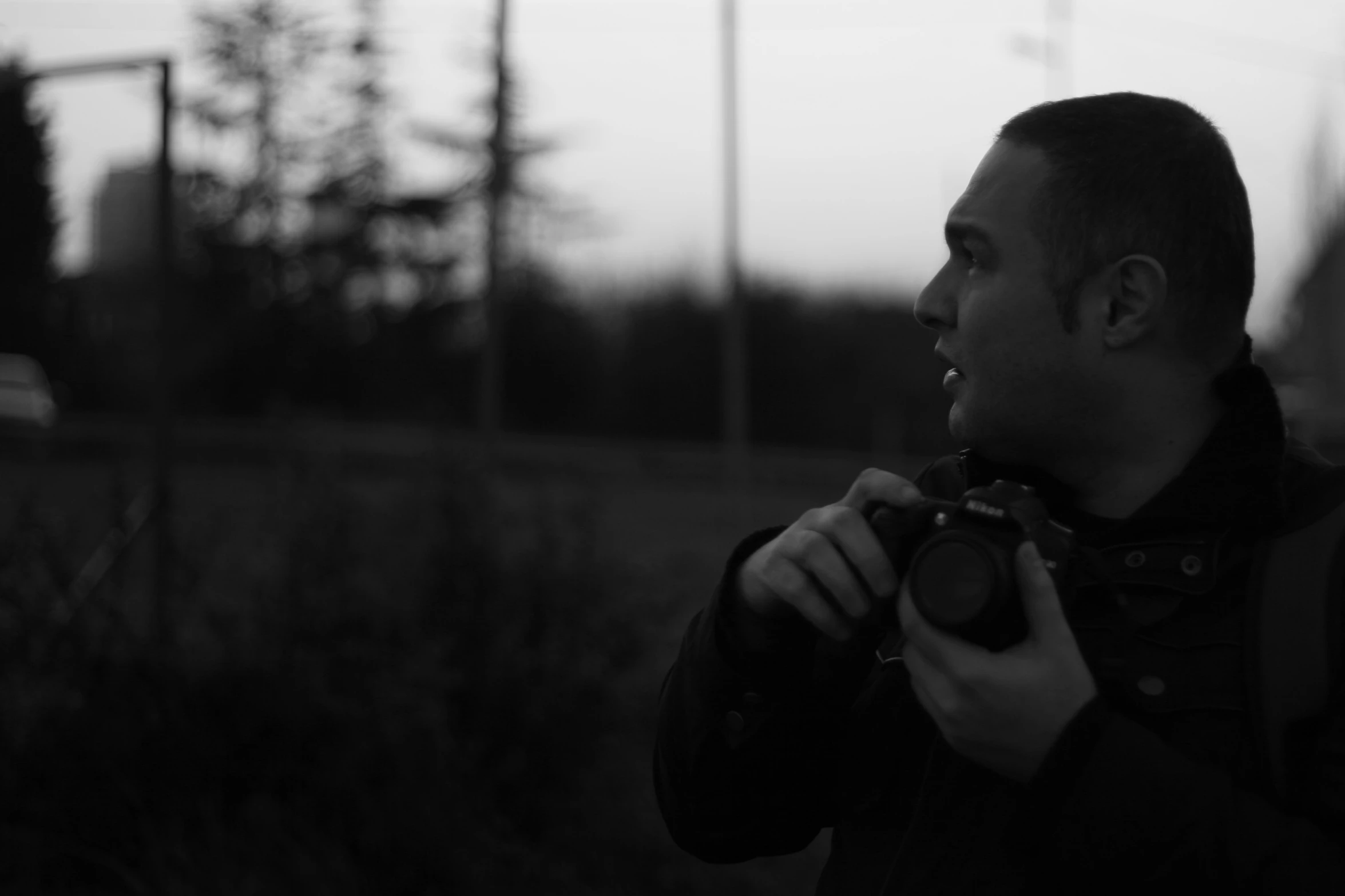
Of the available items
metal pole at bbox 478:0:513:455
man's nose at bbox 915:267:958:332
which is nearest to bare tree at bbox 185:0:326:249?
metal pole at bbox 478:0:513:455

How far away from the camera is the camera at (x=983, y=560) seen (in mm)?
1233

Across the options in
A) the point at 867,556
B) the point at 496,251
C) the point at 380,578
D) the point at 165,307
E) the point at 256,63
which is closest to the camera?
the point at 867,556

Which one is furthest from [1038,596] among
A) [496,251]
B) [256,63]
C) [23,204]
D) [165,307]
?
[496,251]

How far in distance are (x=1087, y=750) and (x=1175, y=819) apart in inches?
3.6

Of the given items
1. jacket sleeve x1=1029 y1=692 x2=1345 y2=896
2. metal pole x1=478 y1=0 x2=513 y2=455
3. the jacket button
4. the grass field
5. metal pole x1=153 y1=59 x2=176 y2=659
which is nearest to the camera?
jacket sleeve x1=1029 y1=692 x2=1345 y2=896

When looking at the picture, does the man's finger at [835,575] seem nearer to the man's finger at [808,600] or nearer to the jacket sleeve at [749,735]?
the man's finger at [808,600]

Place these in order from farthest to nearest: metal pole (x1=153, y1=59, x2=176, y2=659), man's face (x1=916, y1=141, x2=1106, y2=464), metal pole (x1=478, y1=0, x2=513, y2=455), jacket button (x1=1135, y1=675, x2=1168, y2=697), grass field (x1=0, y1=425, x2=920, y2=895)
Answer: metal pole (x1=478, y1=0, x2=513, y2=455)
metal pole (x1=153, y1=59, x2=176, y2=659)
grass field (x1=0, y1=425, x2=920, y2=895)
man's face (x1=916, y1=141, x2=1106, y2=464)
jacket button (x1=1135, y1=675, x2=1168, y2=697)

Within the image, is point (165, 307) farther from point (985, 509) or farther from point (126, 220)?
point (985, 509)

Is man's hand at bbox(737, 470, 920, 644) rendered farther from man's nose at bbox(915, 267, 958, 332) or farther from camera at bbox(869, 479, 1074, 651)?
man's nose at bbox(915, 267, 958, 332)

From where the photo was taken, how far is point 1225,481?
4.59ft

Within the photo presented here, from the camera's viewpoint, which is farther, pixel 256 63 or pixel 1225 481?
pixel 256 63

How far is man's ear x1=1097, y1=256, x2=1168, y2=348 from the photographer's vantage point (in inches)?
55.5

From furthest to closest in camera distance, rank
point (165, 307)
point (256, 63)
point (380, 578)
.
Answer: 1. point (256, 63)
2. point (165, 307)
3. point (380, 578)

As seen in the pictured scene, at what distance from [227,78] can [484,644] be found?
5.32 meters
